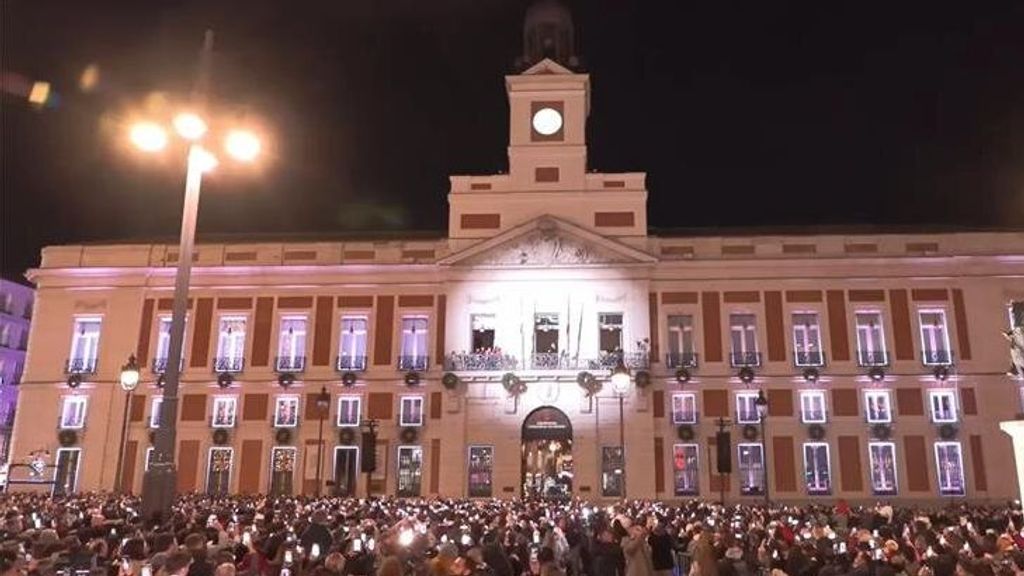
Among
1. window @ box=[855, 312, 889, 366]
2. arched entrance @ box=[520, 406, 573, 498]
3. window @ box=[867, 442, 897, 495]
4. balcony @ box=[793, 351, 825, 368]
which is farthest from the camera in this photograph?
balcony @ box=[793, 351, 825, 368]

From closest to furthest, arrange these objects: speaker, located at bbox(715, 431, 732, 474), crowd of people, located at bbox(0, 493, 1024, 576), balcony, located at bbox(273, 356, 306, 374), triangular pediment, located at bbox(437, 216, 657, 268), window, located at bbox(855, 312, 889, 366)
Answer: crowd of people, located at bbox(0, 493, 1024, 576) → speaker, located at bbox(715, 431, 732, 474) → window, located at bbox(855, 312, 889, 366) → triangular pediment, located at bbox(437, 216, 657, 268) → balcony, located at bbox(273, 356, 306, 374)

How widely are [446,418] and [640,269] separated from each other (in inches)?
514

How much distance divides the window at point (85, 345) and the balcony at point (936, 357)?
1765 inches

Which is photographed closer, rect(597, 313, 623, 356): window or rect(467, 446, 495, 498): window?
rect(467, 446, 495, 498): window

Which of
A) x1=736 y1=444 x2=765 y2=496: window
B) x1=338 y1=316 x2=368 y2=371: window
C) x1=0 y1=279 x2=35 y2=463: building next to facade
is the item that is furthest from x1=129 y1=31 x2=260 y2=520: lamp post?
x1=0 y1=279 x2=35 y2=463: building next to facade

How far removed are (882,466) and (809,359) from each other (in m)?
6.32

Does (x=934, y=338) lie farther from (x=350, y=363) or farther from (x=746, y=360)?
(x=350, y=363)

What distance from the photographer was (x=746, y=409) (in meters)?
42.7

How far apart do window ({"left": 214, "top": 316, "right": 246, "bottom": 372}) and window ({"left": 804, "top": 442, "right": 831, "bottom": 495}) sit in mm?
30482

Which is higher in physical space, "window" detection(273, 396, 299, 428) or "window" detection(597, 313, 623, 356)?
"window" detection(597, 313, 623, 356)

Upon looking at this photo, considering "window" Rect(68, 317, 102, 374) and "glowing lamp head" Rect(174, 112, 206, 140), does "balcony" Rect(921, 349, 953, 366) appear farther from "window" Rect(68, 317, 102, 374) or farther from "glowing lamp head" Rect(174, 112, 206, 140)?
"window" Rect(68, 317, 102, 374)

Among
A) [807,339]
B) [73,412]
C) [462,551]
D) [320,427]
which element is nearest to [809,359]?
[807,339]

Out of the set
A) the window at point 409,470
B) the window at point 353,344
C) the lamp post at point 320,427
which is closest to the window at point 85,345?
the lamp post at point 320,427

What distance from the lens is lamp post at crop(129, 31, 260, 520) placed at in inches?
466
